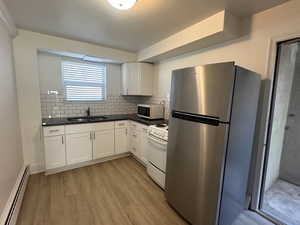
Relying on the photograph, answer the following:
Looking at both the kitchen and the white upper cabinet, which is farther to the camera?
the white upper cabinet

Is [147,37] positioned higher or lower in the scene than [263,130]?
higher

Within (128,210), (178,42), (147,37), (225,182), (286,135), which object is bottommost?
(128,210)

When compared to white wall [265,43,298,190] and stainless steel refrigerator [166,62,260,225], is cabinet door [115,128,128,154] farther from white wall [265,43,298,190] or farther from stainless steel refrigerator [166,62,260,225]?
white wall [265,43,298,190]

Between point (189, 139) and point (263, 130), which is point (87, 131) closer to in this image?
point (189, 139)

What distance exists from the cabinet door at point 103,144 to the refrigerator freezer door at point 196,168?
64.8 inches

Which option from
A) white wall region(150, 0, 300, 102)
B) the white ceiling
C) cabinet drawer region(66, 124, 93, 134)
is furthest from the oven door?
the white ceiling

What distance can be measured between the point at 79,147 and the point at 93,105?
1053mm

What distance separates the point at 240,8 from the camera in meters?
1.70

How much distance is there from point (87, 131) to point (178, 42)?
2305 mm

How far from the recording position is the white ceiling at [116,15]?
5.37 feet

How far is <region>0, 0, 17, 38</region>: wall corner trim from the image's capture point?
1694 mm

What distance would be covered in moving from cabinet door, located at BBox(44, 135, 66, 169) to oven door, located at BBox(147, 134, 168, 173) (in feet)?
5.25

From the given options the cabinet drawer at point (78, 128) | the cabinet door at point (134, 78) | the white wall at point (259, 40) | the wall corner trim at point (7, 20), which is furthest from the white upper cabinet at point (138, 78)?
the wall corner trim at point (7, 20)

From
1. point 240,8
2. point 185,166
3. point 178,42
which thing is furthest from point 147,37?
point 185,166
